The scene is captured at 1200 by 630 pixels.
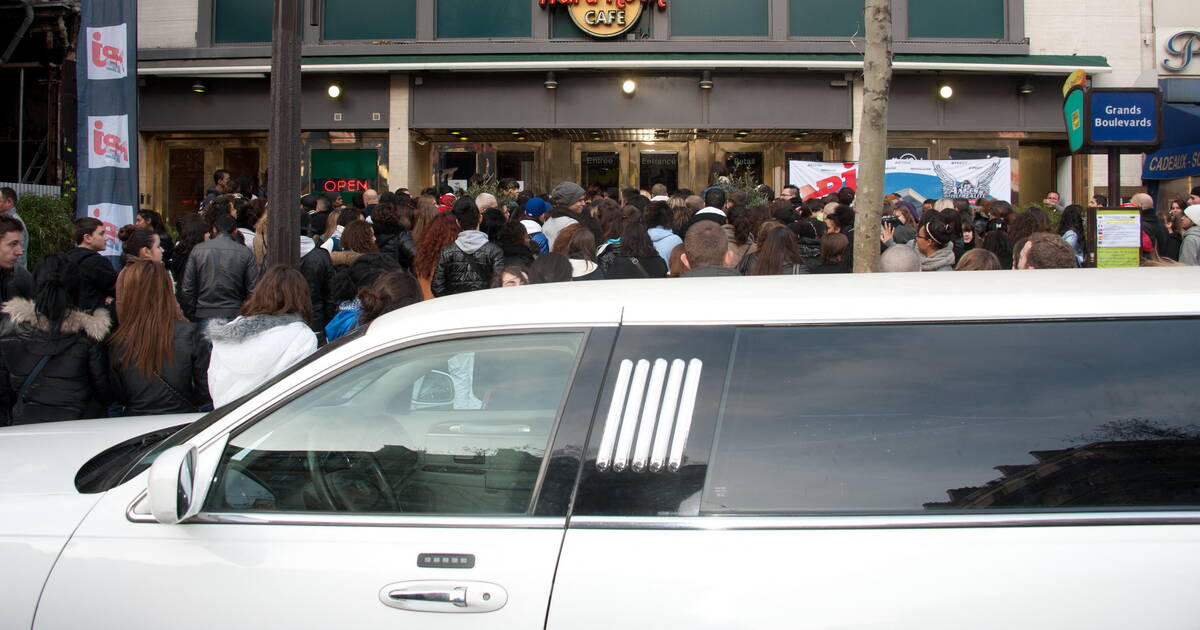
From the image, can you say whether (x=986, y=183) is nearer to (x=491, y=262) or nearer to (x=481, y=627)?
(x=491, y=262)

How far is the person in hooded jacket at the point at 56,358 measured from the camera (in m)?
5.36

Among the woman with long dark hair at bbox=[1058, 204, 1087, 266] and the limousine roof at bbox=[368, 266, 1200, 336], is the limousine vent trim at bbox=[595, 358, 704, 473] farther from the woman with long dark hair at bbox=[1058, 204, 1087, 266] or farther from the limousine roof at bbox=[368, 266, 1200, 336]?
the woman with long dark hair at bbox=[1058, 204, 1087, 266]

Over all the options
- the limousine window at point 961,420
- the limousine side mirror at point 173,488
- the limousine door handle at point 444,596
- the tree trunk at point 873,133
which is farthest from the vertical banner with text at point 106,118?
the limousine window at point 961,420

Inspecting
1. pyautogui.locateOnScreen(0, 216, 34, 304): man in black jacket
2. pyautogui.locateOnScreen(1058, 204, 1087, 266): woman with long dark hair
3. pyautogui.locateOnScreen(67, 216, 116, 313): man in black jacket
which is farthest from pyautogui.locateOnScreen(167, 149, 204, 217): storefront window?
pyautogui.locateOnScreen(1058, 204, 1087, 266): woman with long dark hair

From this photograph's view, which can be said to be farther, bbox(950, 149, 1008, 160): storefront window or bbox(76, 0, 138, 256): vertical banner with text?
bbox(950, 149, 1008, 160): storefront window

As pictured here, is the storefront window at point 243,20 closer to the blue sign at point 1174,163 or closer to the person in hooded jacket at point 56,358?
the person in hooded jacket at point 56,358

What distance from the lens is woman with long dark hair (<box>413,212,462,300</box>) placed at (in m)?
7.54

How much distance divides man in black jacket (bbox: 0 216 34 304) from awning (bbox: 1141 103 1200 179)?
636 inches

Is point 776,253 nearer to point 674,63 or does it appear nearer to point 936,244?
point 936,244

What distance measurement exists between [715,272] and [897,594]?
384cm

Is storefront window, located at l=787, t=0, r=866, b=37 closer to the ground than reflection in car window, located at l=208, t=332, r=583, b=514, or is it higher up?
higher up

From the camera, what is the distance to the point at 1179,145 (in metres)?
16.3

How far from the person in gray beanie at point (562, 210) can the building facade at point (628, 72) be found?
593cm

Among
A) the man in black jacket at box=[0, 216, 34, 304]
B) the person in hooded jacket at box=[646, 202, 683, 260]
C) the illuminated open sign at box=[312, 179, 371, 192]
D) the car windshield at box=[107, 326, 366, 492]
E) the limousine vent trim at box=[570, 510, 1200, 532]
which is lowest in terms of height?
the limousine vent trim at box=[570, 510, 1200, 532]
